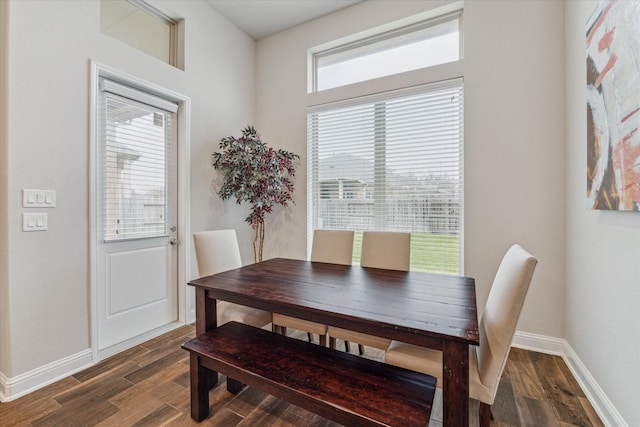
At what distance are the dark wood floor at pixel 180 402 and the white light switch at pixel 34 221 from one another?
106 centimetres

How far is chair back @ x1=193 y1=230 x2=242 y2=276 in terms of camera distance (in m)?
2.23

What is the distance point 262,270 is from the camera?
7.07ft

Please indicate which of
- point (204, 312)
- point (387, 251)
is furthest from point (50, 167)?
point (387, 251)

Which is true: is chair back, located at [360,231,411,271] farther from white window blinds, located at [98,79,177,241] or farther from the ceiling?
the ceiling

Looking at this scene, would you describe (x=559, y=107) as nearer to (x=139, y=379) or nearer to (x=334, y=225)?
(x=334, y=225)

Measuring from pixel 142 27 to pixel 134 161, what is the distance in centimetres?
126

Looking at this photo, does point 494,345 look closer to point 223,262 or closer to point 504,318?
point 504,318

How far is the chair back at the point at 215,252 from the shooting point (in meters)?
2.23

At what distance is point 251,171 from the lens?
9.73ft

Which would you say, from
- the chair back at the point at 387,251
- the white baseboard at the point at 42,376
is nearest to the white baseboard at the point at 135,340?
the white baseboard at the point at 42,376

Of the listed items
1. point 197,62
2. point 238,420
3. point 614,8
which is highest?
point 197,62

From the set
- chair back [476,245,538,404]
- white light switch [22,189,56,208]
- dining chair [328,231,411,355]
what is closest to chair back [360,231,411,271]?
dining chair [328,231,411,355]

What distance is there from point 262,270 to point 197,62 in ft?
7.78

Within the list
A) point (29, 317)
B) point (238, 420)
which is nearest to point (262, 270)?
point (238, 420)
